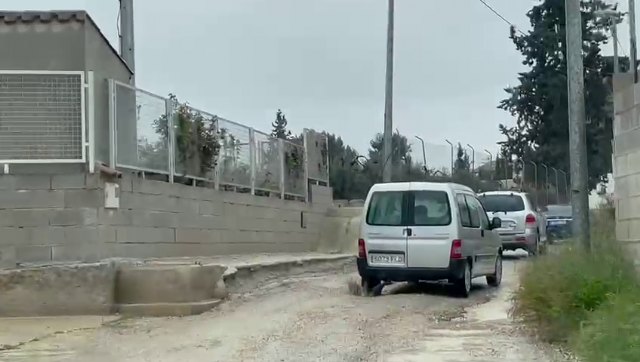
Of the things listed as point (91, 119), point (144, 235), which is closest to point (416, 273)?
point (144, 235)

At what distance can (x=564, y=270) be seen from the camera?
932cm

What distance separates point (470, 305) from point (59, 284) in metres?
5.73

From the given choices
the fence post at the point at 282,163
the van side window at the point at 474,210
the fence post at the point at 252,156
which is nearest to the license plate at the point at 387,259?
the van side window at the point at 474,210

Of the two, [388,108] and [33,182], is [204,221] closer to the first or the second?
[33,182]

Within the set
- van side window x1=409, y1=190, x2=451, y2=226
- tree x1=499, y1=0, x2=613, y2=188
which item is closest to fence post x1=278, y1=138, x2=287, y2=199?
van side window x1=409, y1=190, x2=451, y2=226

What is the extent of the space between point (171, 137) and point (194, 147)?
0.90 m

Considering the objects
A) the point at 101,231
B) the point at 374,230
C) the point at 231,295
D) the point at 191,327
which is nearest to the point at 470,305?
the point at 374,230

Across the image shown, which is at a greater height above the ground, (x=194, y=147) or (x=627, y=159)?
(x=194, y=147)

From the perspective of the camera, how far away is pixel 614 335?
6.57 m

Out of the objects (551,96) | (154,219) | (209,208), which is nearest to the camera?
(154,219)

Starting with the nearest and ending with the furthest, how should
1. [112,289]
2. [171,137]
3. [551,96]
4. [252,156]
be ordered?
[112,289] < [171,137] < [252,156] < [551,96]

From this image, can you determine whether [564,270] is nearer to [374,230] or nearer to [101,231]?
[374,230]

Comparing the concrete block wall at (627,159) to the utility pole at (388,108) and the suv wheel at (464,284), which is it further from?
the utility pole at (388,108)

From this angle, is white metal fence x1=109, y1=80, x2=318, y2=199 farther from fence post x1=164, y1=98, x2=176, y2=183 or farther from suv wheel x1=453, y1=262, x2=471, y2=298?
suv wheel x1=453, y1=262, x2=471, y2=298
